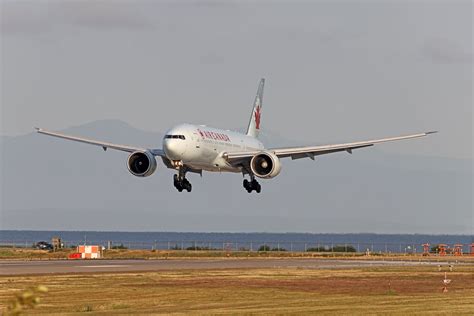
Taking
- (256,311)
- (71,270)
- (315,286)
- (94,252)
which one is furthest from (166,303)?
(94,252)

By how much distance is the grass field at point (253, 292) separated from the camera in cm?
3183

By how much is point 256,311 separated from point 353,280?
18524 mm

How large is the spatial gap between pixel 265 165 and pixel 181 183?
18.9 feet

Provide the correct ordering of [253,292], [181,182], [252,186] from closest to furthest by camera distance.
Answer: [253,292], [181,182], [252,186]

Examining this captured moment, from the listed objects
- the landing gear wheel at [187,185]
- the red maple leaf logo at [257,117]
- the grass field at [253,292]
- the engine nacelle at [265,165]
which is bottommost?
the grass field at [253,292]

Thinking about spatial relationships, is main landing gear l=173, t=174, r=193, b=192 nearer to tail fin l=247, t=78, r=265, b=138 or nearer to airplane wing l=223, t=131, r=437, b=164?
airplane wing l=223, t=131, r=437, b=164

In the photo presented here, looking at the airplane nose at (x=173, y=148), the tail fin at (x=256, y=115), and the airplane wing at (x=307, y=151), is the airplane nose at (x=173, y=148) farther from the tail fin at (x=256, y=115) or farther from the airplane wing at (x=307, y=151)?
the tail fin at (x=256, y=115)

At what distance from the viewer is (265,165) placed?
65.1 metres

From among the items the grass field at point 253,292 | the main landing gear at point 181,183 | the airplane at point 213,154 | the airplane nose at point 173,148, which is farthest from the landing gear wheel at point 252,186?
the grass field at point 253,292

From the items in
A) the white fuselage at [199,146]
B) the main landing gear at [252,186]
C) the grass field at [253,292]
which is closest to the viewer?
the grass field at [253,292]

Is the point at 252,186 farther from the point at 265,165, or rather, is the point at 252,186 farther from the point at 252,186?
the point at 265,165

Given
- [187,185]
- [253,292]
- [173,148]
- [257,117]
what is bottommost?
[253,292]

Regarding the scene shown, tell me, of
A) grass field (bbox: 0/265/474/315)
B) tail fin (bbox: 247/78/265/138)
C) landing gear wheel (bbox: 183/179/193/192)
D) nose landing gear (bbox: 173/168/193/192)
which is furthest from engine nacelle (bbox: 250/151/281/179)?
tail fin (bbox: 247/78/265/138)

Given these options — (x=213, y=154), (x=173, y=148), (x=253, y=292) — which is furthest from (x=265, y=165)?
(x=253, y=292)
